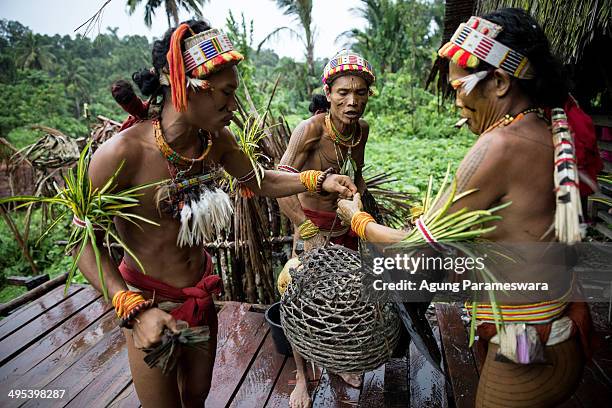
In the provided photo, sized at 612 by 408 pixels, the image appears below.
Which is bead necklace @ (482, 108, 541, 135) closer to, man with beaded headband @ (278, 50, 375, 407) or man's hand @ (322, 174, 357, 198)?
man's hand @ (322, 174, 357, 198)

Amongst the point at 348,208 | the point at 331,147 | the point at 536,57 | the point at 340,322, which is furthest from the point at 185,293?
the point at 536,57

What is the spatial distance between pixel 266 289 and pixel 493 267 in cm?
275

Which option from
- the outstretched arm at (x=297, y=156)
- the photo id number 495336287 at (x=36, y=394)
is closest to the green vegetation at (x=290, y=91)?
the outstretched arm at (x=297, y=156)

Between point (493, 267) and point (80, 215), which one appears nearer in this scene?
point (493, 267)

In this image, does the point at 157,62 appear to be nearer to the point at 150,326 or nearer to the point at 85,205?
the point at 85,205

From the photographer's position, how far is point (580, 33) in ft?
8.75

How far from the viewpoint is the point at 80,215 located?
1.73 metres

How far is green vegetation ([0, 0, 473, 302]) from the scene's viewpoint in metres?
8.41

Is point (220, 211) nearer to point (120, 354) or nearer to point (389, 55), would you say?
point (120, 354)

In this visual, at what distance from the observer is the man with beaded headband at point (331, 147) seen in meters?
2.91

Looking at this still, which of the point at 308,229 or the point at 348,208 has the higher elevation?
the point at 348,208

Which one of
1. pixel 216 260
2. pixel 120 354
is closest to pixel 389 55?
pixel 216 260

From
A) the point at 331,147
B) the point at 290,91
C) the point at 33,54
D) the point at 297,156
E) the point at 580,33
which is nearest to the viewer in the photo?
the point at 580,33

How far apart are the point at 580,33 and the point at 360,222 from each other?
2.03 meters
